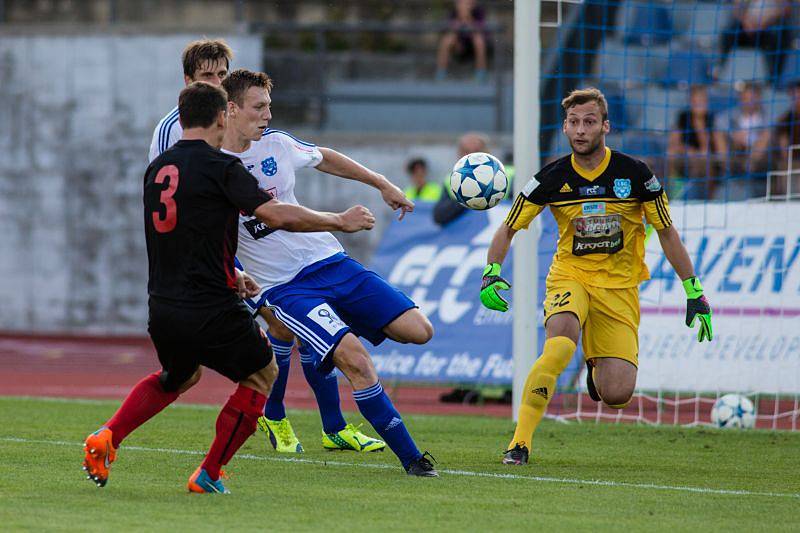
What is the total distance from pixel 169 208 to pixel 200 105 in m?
0.51

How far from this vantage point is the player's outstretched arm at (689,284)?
26.2ft

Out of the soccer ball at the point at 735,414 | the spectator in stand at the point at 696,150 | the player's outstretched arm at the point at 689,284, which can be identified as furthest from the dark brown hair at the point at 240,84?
the spectator in stand at the point at 696,150

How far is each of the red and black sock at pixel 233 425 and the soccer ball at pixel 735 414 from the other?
16.9 ft

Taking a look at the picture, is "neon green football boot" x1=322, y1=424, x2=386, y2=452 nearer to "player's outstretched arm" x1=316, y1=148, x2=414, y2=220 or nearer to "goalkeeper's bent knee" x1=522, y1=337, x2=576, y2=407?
"goalkeeper's bent knee" x1=522, y1=337, x2=576, y2=407

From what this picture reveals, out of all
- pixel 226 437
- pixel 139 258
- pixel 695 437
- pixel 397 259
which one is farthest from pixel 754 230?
pixel 139 258

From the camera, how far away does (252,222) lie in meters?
7.75

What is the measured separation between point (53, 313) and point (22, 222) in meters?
1.41

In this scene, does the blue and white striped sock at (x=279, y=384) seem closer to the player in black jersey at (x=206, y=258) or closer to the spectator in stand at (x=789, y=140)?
the player in black jersey at (x=206, y=258)

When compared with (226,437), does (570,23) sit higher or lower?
higher

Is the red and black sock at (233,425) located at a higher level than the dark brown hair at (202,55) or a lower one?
lower

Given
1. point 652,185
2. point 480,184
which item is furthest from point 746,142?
point 480,184

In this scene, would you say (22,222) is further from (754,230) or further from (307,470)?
(307,470)

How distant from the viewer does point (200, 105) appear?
20.2ft

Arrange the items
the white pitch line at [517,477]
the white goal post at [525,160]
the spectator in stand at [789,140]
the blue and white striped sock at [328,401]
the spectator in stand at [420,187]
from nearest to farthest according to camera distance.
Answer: the white pitch line at [517,477]
the blue and white striped sock at [328,401]
the white goal post at [525,160]
the spectator in stand at [789,140]
the spectator in stand at [420,187]
